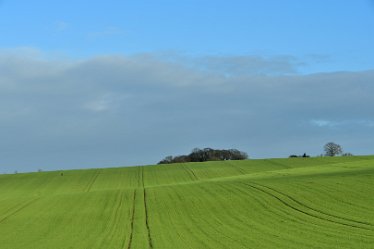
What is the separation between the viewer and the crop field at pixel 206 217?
84.0ft

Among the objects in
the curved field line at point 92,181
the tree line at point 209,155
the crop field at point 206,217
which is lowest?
the crop field at point 206,217

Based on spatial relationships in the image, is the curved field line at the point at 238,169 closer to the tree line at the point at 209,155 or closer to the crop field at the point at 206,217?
the crop field at the point at 206,217

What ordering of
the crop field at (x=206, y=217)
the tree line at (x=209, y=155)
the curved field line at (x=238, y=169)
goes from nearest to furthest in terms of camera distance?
the crop field at (x=206, y=217) → the curved field line at (x=238, y=169) → the tree line at (x=209, y=155)

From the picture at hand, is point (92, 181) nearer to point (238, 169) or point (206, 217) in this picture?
point (238, 169)

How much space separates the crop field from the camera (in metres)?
25.6

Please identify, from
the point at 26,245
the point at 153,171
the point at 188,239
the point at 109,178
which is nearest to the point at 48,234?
the point at 26,245

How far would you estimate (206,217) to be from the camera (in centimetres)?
3628

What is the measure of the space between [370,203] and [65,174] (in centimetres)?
6402

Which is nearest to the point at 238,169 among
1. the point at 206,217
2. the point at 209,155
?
the point at 206,217

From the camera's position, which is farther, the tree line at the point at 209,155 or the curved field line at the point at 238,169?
the tree line at the point at 209,155

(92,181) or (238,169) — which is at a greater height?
(238,169)

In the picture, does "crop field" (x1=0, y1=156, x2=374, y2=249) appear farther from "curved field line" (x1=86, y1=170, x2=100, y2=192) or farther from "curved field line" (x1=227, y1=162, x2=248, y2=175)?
"curved field line" (x1=227, y1=162, x2=248, y2=175)

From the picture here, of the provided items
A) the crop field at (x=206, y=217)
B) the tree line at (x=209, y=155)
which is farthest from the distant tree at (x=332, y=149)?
the crop field at (x=206, y=217)

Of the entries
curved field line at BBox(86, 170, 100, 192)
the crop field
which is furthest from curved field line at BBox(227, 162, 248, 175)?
the crop field
